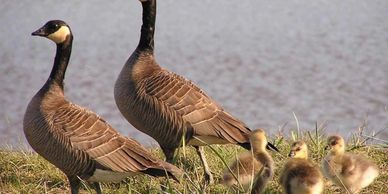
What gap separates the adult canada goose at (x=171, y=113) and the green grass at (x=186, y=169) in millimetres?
232

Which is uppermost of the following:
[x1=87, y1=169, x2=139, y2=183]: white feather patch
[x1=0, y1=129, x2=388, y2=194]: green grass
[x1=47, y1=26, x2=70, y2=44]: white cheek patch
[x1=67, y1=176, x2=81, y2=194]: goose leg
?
[x1=47, y1=26, x2=70, y2=44]: white cheek patch

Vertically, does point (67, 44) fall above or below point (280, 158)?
above

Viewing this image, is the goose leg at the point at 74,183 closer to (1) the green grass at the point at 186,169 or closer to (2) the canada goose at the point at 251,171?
(1) the green grass at the point at 186,169

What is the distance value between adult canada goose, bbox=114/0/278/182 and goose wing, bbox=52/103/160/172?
2.24ft

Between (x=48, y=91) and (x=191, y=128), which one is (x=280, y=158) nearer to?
(x=191, y=128)

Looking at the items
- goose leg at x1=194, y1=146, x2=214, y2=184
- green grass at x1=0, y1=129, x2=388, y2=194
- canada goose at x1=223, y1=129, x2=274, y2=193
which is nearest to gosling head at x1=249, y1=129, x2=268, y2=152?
canada goose at x1=223, y1=129, x2=274, y2=193

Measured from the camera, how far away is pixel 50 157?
770 cm

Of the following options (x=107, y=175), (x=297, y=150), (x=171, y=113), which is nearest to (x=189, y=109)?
(x=171, y=113)

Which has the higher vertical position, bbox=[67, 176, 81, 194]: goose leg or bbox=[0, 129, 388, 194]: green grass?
bbox=[67, 176, 81, 194]: goose leg

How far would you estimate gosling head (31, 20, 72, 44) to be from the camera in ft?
26.4

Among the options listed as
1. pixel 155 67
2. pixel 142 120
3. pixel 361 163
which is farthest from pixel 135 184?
pixel 361 163

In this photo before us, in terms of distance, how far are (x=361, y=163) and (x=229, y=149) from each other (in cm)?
215

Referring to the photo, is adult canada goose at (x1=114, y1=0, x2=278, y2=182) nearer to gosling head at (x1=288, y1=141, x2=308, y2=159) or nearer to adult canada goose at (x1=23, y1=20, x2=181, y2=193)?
adult canada goose at (x1=23, y1=20, x2=181, y2=193)

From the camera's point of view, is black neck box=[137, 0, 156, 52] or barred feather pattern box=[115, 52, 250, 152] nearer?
barred feather pattern box=[115, 52, 250, 152]
